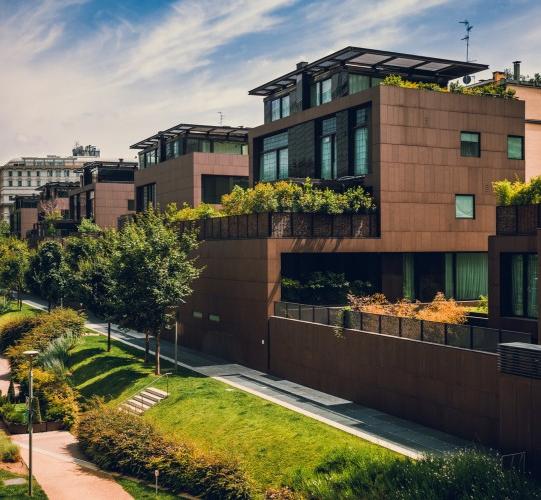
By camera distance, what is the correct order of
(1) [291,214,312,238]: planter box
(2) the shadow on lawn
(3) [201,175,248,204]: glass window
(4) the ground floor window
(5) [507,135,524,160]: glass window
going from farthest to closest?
(3) [201,175,248,204]: glass window → (5) [507,135,524,160]: glass window → (1) [291,214,312,238]: planter box → (2) the shadow on lawn → (4) the ground floor window

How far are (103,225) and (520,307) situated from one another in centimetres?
6551

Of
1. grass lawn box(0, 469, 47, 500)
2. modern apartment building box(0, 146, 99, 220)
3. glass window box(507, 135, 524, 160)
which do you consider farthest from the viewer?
modern apartment building box(0, 146, 99, 220)

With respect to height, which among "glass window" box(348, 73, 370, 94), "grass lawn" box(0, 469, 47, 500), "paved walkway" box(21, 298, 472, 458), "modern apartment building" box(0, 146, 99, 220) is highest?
"modern apartment building" box(0, 146, 99, 220)

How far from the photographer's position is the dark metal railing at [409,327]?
25.4 meters

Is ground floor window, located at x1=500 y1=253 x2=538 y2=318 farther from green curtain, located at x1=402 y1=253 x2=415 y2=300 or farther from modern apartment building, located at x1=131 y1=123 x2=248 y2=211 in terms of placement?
modern apartment building, located at x1=131 y1=123 x2=248 y2=211

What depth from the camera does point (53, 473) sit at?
28766 millimetres

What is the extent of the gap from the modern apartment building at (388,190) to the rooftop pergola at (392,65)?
8 cm

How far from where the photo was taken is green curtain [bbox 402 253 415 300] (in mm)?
42875

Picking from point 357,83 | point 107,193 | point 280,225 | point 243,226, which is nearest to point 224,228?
point 243,226

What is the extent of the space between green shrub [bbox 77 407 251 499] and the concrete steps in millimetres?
1777

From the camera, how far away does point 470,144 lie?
42.5m

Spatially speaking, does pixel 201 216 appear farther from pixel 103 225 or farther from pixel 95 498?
pixel 103 225

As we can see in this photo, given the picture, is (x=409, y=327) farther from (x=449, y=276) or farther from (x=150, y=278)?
(x=449, y=276)

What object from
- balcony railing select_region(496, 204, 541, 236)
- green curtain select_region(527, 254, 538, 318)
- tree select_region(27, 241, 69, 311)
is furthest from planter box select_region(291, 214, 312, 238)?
tree select_region(27, 241, 69, 311)
